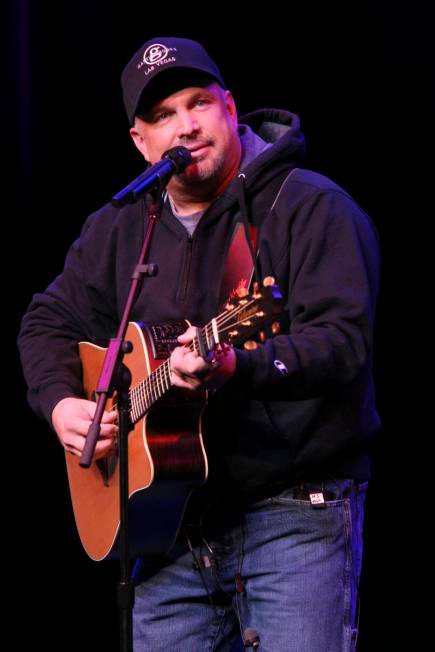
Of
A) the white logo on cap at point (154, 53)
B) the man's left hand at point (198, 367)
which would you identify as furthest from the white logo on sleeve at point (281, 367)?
the white logo on cap at point (154, 53)

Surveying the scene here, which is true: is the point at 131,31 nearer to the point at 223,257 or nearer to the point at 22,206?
the point at 22,206

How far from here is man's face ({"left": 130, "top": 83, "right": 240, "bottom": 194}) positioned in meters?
2.83

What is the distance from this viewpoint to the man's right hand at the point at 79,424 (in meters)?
2.67

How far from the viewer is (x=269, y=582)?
257 cm

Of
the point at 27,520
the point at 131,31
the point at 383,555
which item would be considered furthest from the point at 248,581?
the point at 131,31

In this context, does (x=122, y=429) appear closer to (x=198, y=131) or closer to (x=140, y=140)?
(x=198, y=131)

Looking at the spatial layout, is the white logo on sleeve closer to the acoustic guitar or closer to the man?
the man

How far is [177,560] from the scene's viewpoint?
278 cm

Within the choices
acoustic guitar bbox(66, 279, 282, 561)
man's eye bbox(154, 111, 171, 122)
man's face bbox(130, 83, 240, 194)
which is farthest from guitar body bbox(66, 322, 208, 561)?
man's eye bbox(154, 111, 171, 122)

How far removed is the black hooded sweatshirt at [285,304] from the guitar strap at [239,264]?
3cm

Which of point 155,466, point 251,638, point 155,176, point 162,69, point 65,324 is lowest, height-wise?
point 251,638

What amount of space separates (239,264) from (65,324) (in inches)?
33.2

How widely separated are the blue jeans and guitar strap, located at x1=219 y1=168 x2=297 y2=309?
1.86ft

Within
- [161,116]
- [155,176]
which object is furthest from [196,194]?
[155,176]
